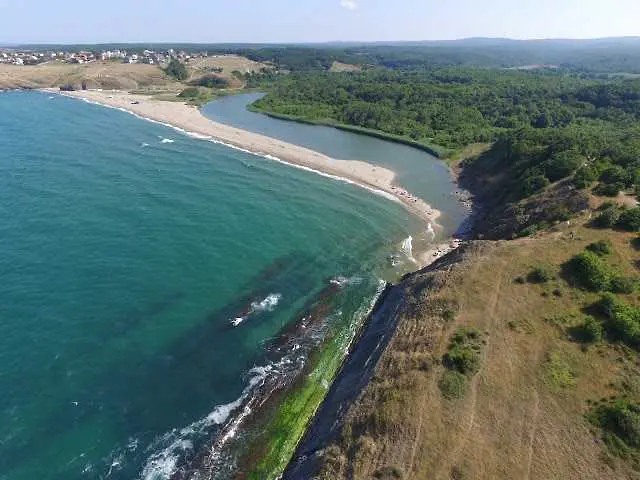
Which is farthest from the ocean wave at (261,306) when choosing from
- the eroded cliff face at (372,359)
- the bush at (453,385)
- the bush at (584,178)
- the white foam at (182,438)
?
the bush at (584,178)

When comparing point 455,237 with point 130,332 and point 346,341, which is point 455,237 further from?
point 130,332

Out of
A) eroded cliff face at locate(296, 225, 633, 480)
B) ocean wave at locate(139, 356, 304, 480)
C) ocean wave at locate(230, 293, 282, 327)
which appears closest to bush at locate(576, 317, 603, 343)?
eroded cliff face at locate(296, 225, 633, 480)

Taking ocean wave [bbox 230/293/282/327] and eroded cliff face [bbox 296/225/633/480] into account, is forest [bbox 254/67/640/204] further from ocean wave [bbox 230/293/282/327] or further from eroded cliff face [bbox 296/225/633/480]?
ocean wave [bbox 230/293/282/327]

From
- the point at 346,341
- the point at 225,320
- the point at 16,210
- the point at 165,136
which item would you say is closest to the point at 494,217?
the point at 346,341

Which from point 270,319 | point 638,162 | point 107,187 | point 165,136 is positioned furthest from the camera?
point 165,136

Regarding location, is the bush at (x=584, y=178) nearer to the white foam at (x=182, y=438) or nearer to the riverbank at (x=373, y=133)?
the riverbank at (x=373, y=133)
